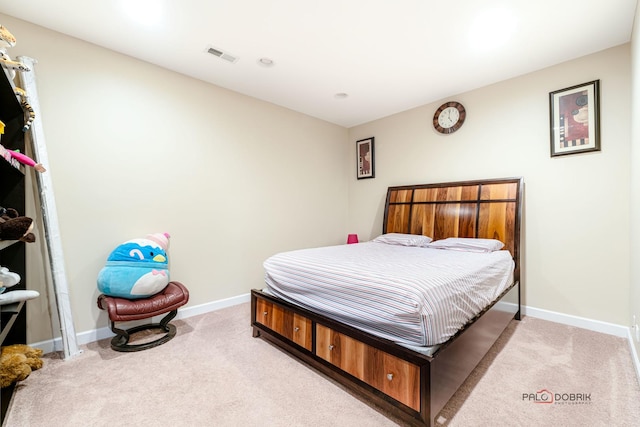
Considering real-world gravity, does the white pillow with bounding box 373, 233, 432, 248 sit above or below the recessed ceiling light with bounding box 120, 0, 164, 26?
below

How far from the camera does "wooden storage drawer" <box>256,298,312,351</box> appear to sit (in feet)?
6.60

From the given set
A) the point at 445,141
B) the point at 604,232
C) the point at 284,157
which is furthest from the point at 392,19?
the point at 604,232

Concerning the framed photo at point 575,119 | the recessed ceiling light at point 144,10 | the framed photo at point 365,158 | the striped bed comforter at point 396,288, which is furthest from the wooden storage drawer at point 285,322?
the framed photo at point 575,119

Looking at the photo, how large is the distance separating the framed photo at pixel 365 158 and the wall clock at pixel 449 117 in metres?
1.06

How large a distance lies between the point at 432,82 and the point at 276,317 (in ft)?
9.78

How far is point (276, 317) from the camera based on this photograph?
2.27m

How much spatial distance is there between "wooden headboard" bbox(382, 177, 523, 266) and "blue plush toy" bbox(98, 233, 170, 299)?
2.80 m

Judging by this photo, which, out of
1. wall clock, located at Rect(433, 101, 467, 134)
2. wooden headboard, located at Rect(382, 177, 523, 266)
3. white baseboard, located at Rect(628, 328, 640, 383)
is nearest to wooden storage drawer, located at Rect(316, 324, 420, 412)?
white baseboard, located at Rect(628, 328, 640, 383)

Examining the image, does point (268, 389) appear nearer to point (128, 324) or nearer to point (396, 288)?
point (396, 288)

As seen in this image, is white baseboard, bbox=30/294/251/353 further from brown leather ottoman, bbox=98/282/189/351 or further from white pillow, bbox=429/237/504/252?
white pillow, bbox=429/237/504/252

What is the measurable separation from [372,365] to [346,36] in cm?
247

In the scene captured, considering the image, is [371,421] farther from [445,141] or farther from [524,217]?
[445,141]

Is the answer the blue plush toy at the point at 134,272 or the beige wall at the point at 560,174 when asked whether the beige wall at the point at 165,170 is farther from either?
the beige wall at the point at 560,174

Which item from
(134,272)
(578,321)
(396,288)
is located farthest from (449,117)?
(134,272)
